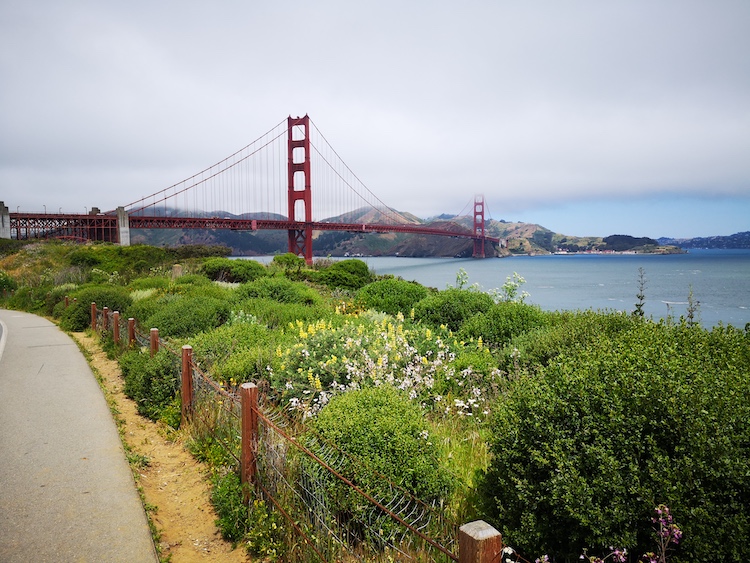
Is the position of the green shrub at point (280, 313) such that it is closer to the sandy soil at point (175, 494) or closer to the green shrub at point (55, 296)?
the sandy soil at point (175, 494)

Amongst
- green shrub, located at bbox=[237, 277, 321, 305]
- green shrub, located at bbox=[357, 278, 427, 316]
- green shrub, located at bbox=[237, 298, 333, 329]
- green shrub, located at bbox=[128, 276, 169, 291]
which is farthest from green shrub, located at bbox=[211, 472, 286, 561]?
green shrub, located at bbox=[128, 276, 169, 291]

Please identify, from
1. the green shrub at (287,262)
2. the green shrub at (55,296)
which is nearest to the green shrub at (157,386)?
the green shrub at (55,296)

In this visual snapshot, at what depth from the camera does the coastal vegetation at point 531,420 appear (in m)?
2.59

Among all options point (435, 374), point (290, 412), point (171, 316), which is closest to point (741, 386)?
point (435, 374)

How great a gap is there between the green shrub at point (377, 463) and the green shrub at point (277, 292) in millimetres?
9205

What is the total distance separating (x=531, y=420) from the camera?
3.12 m

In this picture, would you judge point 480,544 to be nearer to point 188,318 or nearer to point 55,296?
point 188,318

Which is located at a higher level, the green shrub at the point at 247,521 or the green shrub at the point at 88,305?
the green shrub at the point at 88,305

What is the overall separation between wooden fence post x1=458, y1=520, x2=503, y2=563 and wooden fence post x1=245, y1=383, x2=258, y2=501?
8.87 feet

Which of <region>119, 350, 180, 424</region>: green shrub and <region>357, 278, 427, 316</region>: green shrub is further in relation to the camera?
<region>357, 278, 427, 316</region>: green shrub

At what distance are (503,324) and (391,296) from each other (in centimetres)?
448

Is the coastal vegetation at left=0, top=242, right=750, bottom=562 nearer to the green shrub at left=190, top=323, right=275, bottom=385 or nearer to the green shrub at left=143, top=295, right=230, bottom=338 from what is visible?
the green shrub at left=190, top=323, right=275, bottom=385

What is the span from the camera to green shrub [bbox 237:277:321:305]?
13227 mm

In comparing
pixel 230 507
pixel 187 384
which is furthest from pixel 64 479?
pixel 230 507
